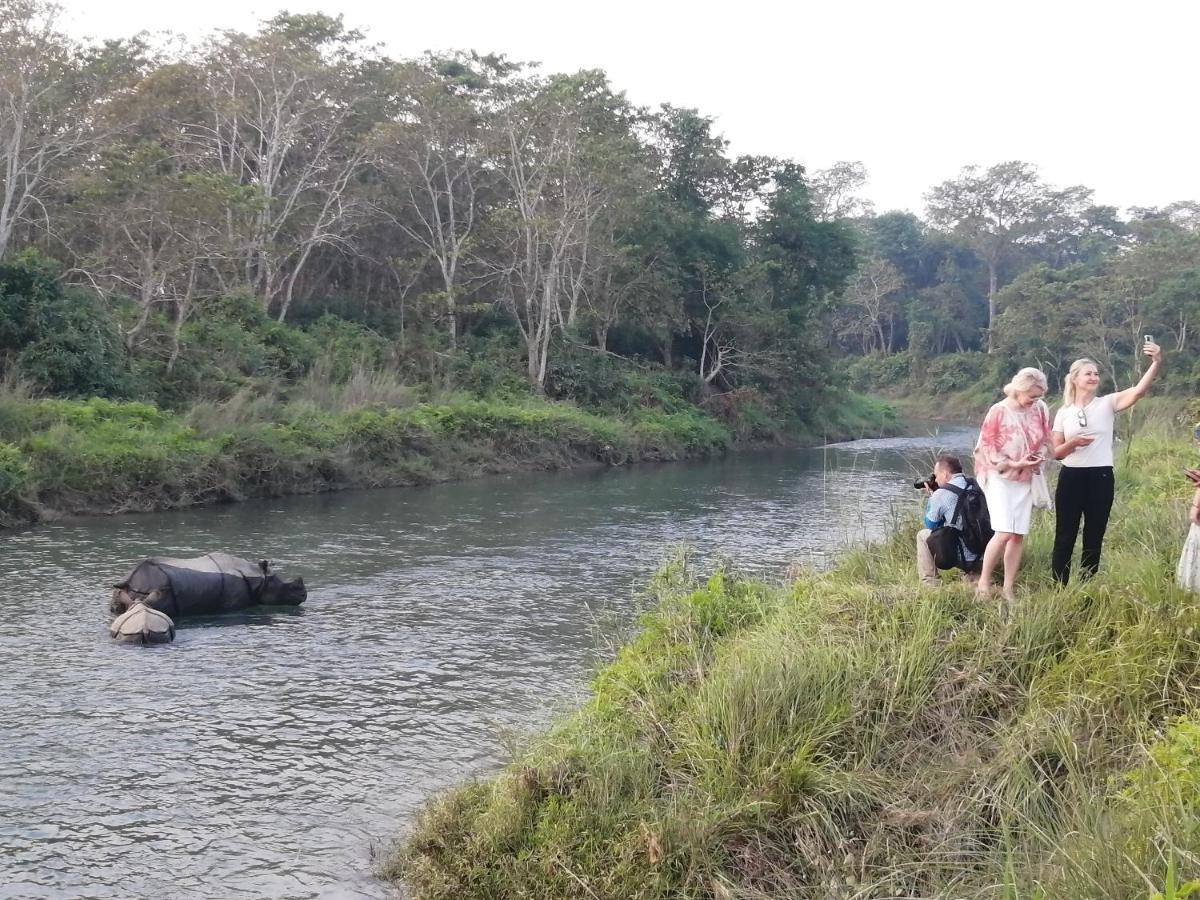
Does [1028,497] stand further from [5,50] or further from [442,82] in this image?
[442,82]

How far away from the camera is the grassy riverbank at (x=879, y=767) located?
14.6ft

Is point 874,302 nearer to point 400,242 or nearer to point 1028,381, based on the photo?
point 400,242

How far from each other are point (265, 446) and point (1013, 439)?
1713 cm

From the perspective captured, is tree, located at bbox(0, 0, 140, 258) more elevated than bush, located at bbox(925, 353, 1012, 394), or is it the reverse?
tree, located at bbox(0, 0, 140, 258)

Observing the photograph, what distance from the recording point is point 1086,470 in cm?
711

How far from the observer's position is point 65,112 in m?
25.0

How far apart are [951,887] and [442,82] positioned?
32140mm

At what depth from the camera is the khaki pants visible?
25.1 ft

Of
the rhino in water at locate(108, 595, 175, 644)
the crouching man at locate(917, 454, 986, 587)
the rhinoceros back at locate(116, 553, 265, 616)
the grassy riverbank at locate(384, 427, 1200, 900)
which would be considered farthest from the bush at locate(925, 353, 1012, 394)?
the grassy riverbank at locate(384, 427, 1200, 900)

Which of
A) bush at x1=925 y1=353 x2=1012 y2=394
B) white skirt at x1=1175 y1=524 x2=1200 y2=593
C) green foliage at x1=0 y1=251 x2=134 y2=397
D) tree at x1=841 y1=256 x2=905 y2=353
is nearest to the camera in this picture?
white skirt at x1=1175 y1=524 x2=1200 y2=593

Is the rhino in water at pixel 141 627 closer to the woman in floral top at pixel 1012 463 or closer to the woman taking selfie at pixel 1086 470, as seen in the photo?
the woman in floral top at pixel 1012 463

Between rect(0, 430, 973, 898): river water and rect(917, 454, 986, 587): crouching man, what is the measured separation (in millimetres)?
1986

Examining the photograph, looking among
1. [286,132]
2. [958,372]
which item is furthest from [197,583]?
[958,372]

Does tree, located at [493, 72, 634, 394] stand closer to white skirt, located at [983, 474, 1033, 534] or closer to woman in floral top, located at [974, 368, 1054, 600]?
woman in floral top, located at [974, 368, 1054, 600]
